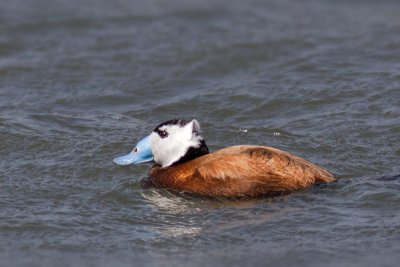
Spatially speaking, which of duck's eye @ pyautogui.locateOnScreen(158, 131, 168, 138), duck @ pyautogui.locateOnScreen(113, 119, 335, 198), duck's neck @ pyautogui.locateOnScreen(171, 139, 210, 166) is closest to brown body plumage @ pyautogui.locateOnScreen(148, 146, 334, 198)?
duck @ pyautogui.locateOnScreen(113, 119, 335, 198)

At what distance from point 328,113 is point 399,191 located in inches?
98.8

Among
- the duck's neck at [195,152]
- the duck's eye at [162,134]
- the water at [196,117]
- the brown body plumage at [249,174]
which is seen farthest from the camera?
the duck's eye at [162,134]

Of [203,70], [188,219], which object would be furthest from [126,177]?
[203,70]

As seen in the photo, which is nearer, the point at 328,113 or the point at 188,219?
the point at 188,219

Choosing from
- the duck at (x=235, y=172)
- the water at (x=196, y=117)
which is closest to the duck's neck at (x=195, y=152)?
the duck at (x=235, y=172)

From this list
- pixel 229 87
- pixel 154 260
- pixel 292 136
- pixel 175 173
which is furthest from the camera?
pixel 229 87

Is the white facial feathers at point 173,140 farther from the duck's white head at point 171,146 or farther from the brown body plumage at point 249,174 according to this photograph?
the brown body plumage at point 249,174

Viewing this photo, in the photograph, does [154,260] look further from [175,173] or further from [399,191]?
[399,191]

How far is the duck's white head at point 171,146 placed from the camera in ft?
25.5

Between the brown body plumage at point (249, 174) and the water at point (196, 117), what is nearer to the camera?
the water at point (196, 117)

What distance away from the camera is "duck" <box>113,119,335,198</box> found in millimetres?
7277

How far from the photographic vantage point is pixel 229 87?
10.9m

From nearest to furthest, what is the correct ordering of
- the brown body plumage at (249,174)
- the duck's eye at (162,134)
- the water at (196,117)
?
the water at (196,117) < the brown body plumage at (249,174) < the duck's eye at (162,134)

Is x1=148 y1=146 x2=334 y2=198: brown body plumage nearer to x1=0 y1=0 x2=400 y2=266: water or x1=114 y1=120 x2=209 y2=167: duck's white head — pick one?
x1=0 y1=0 x2=400 y2=266: water
